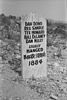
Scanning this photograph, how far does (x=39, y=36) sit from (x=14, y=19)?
Result: 0.57 feet

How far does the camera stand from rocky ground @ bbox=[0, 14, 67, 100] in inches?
65.3

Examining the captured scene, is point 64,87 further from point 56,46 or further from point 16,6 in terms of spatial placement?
point 16,6

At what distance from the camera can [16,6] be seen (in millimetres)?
1649

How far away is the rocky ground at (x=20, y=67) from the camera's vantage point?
1659 millimetres

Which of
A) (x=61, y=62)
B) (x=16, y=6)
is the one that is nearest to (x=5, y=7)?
(x=16, y=6)

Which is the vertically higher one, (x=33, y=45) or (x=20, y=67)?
(x=33, y=45)

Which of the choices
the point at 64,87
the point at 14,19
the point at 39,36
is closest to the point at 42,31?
the point at 39,36

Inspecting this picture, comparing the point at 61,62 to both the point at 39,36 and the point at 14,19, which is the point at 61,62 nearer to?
the point at 39,36

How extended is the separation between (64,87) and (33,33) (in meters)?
0.38

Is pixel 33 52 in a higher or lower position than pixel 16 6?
lower

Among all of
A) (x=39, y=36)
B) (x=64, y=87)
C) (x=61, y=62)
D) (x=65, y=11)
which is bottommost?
(x=64, y=87)

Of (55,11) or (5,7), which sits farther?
(55,11)

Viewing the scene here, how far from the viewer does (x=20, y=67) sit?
172 centimetres

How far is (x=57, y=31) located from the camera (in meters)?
1.80
